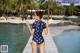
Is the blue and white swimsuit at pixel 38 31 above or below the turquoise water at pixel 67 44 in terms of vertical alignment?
above

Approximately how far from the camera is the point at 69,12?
86438 mm

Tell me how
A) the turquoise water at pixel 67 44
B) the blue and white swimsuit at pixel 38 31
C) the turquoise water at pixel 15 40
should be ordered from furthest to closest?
1. the turquoise water at pixel 15 40
2. the turquoise water at pixel 67 44
3. the blue and white swimsuit at pixel 38 31

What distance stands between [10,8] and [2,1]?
6350mm

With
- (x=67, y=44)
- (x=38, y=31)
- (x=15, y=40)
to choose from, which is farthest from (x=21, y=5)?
(x=38, y=31)

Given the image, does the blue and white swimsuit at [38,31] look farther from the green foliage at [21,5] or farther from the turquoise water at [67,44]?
the green foliage at [21,5]

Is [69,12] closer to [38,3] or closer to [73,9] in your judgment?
[73,9]

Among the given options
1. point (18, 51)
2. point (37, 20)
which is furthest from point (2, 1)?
point (37, 20)

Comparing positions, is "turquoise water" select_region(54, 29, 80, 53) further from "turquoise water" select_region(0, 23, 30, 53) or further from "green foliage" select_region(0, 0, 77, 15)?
"green foliage" select_region(0, 0, 77, 15)

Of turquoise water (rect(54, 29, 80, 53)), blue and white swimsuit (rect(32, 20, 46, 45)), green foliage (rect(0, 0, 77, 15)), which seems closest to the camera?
blue and white swimsuit (rect(32, 20, 46, 45))

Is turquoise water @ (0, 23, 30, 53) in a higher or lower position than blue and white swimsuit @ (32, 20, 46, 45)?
lower

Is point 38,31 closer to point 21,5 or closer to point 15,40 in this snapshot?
point 15,40

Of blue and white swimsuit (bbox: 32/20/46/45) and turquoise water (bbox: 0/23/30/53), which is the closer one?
blue and white swimsuit (bbox: 32/20/46/45)

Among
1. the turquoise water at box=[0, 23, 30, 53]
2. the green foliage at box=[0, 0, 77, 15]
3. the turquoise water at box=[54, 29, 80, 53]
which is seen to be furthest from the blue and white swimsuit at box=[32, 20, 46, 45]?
the green foliage at box=[0, 0, 77, 15]

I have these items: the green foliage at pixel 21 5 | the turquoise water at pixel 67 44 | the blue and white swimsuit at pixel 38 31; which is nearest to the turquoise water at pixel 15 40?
the turquoise water at pixel 67 44
